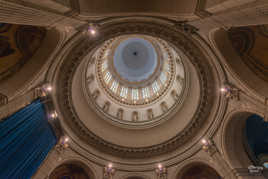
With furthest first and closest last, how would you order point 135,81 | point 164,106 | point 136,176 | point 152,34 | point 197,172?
point 135,81 < point 164,106 < point 136,176 < point 197,172 < point 152,34

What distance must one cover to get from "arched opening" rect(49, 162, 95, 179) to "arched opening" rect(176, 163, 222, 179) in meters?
7.59

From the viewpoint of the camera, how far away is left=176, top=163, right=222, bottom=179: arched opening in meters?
12.8

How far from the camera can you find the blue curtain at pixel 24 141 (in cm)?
732

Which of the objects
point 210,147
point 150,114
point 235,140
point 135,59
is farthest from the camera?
point 135,59

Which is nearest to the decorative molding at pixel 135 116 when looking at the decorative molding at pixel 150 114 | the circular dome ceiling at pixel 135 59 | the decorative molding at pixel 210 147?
the decorative molding at pixel 150 114

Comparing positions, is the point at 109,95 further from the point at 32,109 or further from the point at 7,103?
the point at 7,103

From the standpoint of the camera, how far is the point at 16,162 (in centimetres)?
799

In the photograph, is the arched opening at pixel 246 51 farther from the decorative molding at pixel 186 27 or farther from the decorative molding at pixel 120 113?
the decorative molding at pixel 120 113

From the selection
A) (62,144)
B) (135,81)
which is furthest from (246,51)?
(135,81)

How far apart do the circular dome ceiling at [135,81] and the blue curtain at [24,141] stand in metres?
6.56

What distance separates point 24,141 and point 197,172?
507 inches

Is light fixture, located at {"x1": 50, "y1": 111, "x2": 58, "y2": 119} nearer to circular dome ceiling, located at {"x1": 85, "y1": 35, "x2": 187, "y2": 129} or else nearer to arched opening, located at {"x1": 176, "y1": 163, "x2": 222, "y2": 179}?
circular dome ceiling, located at {"x1": 85, "y1": 35, "x2": 187, "y2": 129}

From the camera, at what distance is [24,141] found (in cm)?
861

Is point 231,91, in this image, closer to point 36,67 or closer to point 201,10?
point 201,10
